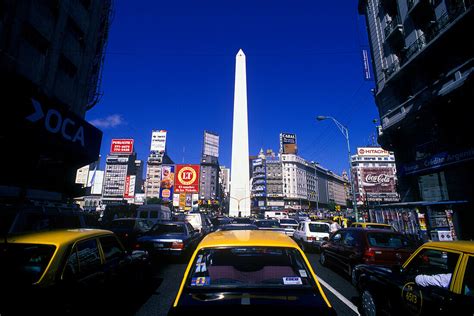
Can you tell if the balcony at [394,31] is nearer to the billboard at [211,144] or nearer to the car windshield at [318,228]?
the car windshield at [318,228]

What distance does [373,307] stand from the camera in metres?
4.39

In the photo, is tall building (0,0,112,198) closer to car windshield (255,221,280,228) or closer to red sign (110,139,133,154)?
car windshield (255,221,280,228)

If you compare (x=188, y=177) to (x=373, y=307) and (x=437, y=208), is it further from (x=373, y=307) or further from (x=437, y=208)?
(x=373, y=307)

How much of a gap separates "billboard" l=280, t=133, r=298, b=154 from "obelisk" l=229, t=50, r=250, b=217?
73.9 m

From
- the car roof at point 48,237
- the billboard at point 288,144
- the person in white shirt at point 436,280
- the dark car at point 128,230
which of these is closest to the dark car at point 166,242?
the dark car at point 128,230

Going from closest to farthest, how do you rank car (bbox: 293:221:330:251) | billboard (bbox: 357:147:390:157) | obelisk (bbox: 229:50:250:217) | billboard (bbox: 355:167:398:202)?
car (bbox: 293:221:330:251)
billboard (bbox: 355:167:398:202)
obelisk (bbox: 229:50:250:217)
billboard (bbox: 357:147:390:157)

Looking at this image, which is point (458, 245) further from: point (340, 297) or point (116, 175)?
point (116, 175)

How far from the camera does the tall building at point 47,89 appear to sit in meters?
8.74

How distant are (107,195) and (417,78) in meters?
155

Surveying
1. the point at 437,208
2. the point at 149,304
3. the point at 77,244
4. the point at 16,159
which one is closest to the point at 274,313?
the point at 77,244

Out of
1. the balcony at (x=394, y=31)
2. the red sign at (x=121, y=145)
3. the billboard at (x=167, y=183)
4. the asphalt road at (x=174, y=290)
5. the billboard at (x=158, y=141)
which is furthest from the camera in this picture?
the billboard at (x=158, y=141)

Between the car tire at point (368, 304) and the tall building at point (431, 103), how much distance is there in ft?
32.0

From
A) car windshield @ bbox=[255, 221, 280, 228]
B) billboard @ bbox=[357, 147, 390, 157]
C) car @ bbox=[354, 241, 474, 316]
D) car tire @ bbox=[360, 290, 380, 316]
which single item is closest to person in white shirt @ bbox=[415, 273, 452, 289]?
car @ bbox=[354, 241, 474, 316]

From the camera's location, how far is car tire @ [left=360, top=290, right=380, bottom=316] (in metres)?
4.34
